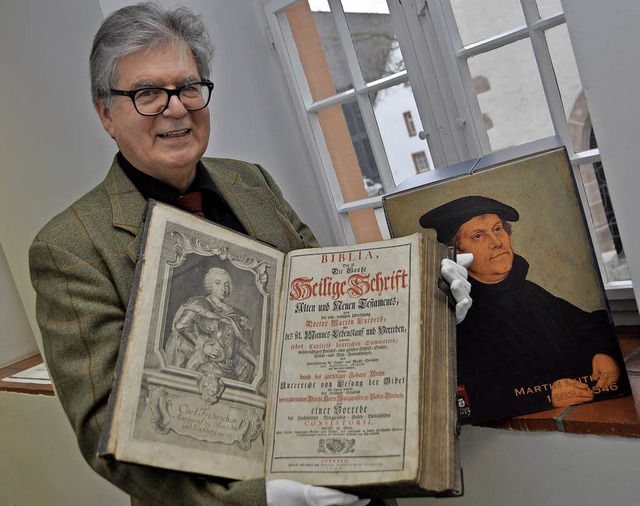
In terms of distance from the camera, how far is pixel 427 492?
1180 mm

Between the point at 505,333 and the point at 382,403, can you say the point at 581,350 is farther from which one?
the point at 382,403

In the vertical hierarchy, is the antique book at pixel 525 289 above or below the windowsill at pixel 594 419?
above

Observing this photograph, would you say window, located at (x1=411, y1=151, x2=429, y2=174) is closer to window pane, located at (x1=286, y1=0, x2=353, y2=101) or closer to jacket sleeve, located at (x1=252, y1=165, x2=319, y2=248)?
window pane, located at (x1=286, y1=0, x2=353, y2=101)

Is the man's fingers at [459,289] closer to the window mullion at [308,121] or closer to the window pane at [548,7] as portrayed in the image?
the window pane at [548,7]

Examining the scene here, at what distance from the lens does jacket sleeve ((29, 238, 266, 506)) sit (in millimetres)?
1275

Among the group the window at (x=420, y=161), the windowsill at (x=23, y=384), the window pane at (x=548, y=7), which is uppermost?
the window pane at (x=548, y=7)

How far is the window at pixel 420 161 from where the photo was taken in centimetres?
228

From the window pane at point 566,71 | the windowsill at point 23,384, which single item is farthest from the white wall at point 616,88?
the windowsill at point 23,384

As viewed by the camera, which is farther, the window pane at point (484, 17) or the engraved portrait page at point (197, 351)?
the window pane at point (484, 17)

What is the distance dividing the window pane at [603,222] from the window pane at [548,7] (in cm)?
38

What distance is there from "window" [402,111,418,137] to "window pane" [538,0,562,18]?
49cm

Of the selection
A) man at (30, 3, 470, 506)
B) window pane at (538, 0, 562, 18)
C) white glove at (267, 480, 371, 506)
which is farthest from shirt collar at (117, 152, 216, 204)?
window pane at (538, 0, 562, 18)

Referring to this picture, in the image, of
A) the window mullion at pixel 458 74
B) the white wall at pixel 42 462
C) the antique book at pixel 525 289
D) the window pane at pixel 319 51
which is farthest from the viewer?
the white wall at pixel 42 462

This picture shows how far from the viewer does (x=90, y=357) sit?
130 cm
